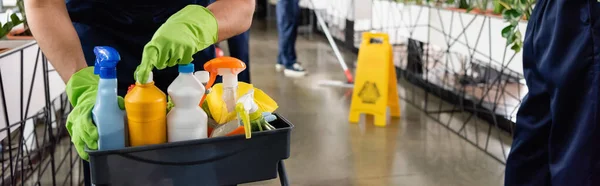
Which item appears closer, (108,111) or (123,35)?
(108,111)

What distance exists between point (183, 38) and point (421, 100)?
312 cm

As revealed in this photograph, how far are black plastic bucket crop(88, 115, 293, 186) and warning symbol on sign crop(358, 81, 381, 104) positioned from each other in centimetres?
239

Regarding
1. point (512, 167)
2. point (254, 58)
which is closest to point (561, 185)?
point (512, 167)

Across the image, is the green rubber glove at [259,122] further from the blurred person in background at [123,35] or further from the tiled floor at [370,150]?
the tiled floor at [370,150]

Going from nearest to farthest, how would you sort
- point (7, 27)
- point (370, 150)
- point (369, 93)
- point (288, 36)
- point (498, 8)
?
1. point (7, 27)
2. point (498, 8)
3. point (370, 150)
4. point (369, 93)
5. point (288, 36)

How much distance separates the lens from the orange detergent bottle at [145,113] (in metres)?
0.78

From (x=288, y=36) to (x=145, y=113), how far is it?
161 inches

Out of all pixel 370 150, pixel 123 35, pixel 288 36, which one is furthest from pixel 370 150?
pixel 288 36

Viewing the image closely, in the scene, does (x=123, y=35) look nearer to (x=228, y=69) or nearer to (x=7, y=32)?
(x=228, y=69)

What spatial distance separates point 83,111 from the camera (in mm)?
869

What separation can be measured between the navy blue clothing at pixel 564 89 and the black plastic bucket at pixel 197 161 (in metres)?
0.92

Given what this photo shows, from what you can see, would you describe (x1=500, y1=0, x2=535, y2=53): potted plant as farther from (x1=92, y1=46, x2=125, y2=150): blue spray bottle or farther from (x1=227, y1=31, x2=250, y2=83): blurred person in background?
(x1=92, y1=46, x2=125, y2=150): blue spray bottle

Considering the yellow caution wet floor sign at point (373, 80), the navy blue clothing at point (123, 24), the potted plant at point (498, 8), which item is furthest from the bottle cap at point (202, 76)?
the yellow caution wet floor sign at point (373, 80)

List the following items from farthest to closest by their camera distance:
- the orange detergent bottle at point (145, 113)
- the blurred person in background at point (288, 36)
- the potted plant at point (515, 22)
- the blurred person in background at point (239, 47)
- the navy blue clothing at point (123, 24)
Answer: the blurred person in background at point (288, 36) → the blurred person in background at point (239, 47) → the potted plant at point (515, 22) → the navy blue clothing at point (123, 24) → the orange detergent bottle at point (145, 113)
